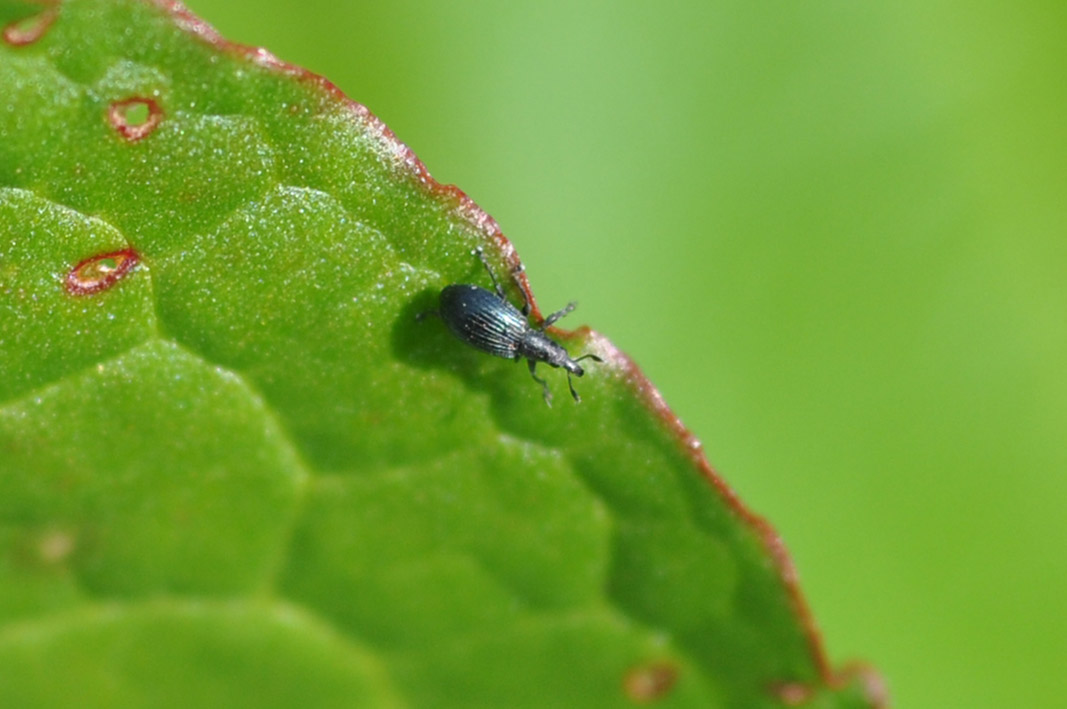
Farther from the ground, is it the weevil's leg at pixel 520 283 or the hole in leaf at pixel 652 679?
the weevil's leg at pixel 520 283

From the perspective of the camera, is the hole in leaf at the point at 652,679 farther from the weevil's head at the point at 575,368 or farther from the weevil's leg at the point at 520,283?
the weevil's leg at the point at 520,283

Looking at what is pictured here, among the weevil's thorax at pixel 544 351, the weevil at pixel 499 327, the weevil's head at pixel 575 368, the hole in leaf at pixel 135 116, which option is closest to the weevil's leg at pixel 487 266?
the weevil at pixel 499 327

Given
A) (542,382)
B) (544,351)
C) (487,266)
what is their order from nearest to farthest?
(487,266) → (542,382) → (544,351)

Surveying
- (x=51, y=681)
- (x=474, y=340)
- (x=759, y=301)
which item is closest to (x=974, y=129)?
(x=759, y=301)

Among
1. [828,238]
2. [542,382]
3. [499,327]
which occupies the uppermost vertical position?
[828,238]

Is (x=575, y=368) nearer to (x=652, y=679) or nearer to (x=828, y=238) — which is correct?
(x=652, y=679)

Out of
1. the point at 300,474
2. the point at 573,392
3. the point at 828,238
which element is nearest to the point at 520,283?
the point at 573,392

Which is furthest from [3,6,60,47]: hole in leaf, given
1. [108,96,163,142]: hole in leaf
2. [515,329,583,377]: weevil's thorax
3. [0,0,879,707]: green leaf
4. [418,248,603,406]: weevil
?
[515,329,583,377]: weevil's thorax
